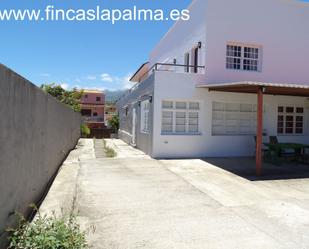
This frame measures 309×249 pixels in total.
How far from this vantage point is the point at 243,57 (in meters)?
14.9

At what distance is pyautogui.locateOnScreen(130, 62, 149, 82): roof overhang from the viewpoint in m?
26.3

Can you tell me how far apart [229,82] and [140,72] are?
15.1 m

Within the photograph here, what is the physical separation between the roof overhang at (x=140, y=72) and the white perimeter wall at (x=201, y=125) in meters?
12.7

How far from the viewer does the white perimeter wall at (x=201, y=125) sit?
13.4 metres

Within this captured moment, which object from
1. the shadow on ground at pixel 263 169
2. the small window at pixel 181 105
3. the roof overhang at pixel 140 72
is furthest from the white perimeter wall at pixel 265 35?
the roof overhang at pixel 140 72

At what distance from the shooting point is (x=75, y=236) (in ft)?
12.9

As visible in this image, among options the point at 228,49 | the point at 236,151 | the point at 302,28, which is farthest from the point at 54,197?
the point at 302,28

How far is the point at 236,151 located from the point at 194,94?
346 centimetres

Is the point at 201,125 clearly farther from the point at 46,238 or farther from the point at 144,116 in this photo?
the point at 46,238

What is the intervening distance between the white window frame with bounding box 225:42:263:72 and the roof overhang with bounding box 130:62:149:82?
12.0 meters

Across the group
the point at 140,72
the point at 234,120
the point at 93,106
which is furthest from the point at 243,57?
the point at 93,106

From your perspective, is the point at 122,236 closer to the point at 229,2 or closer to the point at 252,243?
the point at 252,243

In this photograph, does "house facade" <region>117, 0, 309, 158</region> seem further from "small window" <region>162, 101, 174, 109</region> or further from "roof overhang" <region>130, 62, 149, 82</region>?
"roof overhang" <region>130, 62, 149, 82</region>

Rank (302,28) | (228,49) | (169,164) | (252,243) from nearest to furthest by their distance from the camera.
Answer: (252,243) → (169,164) → (228,49) → (302,28)
